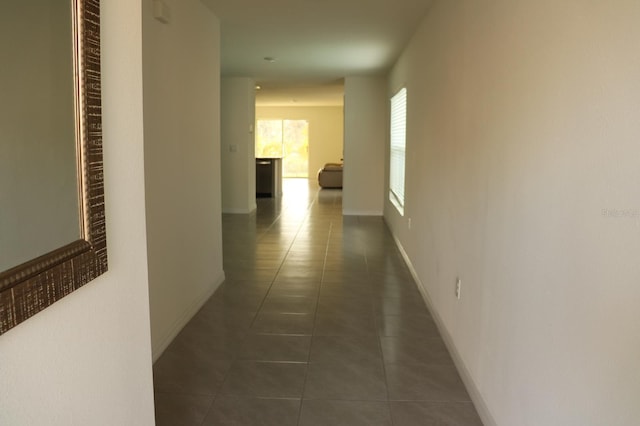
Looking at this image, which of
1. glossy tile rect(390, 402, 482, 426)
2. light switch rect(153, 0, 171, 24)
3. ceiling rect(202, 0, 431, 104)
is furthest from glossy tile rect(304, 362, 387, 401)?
ceiling rect(202, 0, 431, 104)

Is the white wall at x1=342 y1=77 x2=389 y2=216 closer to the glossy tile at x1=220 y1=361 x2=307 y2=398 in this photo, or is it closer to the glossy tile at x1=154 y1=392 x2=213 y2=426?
the glossy tile at x1=220 y1=361 x2=307 y2=398

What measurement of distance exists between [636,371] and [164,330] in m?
2.64

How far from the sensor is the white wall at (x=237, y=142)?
340 inches

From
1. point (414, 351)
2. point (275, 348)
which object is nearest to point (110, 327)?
point (275, 348)

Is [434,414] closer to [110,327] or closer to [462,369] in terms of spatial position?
[462,369]

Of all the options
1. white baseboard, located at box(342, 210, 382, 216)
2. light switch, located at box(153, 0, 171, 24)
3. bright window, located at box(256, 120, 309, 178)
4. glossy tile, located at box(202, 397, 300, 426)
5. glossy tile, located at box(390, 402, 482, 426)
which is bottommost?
glossy tile, located at box(202, 397, 300, 426)

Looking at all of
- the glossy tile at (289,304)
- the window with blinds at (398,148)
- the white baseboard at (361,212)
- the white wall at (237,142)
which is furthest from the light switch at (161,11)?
the white baseboard at (361,212)

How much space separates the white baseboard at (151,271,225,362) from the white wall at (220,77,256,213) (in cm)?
449

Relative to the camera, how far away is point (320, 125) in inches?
637

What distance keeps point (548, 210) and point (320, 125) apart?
1480 centimetres

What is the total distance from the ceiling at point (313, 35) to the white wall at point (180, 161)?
0.43 meters

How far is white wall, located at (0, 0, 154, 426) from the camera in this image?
94cm

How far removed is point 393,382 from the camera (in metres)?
2.75

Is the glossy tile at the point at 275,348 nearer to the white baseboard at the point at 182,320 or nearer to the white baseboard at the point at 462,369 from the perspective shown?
the white baseboard at the point at 182,320
